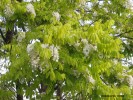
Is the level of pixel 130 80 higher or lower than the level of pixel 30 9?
lower

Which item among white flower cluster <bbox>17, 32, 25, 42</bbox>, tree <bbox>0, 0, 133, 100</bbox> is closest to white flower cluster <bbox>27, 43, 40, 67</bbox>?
tree <bbox>0, 0, 133, 100</bbox>

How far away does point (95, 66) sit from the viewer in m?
5.19

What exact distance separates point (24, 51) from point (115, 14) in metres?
3.98

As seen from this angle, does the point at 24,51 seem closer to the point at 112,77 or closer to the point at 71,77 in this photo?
the point at 71,77

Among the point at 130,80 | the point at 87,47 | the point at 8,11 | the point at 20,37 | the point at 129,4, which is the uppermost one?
the point at 129,4

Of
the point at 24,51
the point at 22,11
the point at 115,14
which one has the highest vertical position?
the point at 115,14

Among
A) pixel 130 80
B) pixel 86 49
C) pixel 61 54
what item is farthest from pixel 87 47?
pixel 130 80

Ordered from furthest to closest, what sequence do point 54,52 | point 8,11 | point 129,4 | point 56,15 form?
point 129,4, point 56,15, point 8,11, point 54,52

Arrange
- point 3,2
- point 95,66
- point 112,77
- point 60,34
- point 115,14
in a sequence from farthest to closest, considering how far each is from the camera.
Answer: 1. point 115,14
2. point 112,77
3. point 3,2
4. point 95,66
5. point 60,34

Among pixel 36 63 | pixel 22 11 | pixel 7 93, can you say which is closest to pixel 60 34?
pixel 36 63

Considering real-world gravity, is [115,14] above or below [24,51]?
above

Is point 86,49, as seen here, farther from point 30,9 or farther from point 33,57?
point 30,9

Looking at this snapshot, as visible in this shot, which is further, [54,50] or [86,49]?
[86,49]

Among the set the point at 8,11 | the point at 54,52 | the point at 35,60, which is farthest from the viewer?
the point at 8,11
